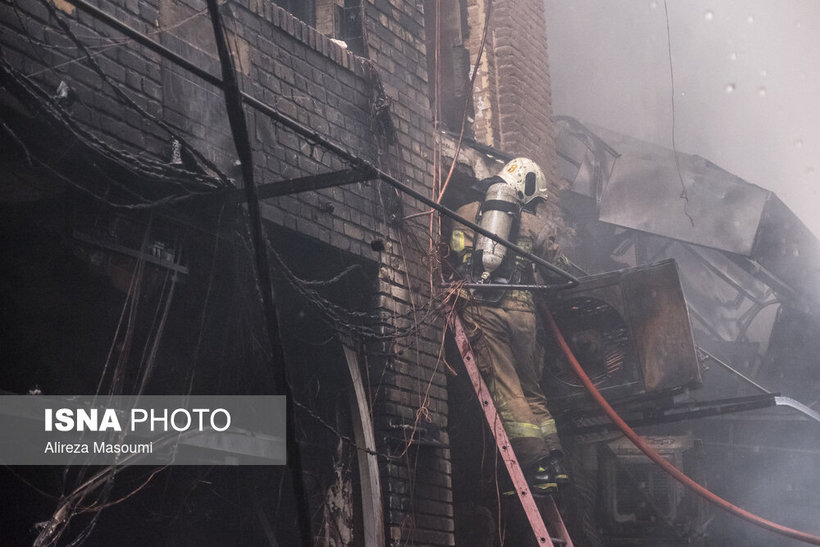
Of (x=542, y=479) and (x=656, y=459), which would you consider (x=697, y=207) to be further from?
(x=542, y=479)

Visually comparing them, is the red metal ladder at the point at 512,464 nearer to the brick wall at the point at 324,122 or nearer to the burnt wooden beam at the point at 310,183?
the brick wall at the point at 324,122

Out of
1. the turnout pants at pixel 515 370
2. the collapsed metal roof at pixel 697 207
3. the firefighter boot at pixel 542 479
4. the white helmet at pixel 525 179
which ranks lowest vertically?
the firefighter boot at pixel 542 479

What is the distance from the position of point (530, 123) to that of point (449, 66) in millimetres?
1152

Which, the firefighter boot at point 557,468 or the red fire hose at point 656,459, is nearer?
the firefighter boot at point 557,468

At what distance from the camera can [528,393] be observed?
7.36 meters

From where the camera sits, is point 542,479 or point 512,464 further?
point 542,479

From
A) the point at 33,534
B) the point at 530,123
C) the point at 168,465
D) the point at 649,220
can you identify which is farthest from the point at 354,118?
the point at 649,220

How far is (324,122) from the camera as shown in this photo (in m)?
6.50

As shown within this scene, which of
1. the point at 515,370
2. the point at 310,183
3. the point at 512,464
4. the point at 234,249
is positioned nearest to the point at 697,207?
the point at 515,370

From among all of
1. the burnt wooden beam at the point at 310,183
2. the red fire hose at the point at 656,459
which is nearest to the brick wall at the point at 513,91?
the red fire hose at the point at 656,459

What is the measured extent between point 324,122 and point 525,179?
2.09 meters

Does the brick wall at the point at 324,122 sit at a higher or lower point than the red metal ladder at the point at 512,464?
higher

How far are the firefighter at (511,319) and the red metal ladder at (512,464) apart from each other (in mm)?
150

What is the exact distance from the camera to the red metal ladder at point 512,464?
21.7 ft
